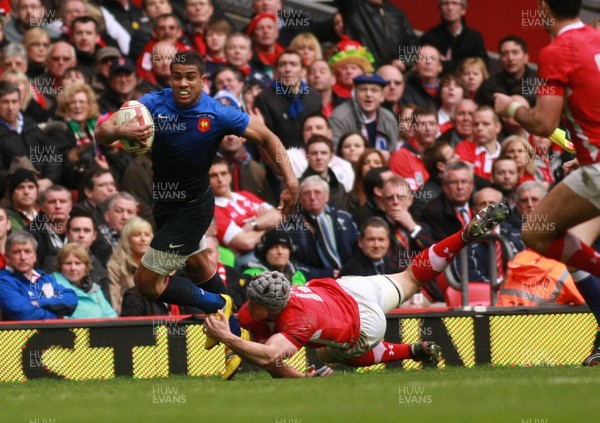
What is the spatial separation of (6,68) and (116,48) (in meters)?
1.48

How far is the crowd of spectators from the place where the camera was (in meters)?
13.1

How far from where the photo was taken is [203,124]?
10.6 meters

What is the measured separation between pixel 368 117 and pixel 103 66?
10.0ft

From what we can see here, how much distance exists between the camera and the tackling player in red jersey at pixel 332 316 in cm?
968

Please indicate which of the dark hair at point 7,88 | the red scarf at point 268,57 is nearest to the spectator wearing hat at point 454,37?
the red scarf at point 268,57

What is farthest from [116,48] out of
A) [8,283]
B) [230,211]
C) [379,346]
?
[379,346]

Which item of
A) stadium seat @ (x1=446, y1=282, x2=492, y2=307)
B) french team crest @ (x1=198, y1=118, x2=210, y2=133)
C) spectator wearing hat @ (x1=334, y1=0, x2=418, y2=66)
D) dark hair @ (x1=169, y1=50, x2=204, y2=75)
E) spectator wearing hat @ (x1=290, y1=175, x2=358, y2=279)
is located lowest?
stadium seat @ (x1=446, y1=282, x2=492, y2=307)

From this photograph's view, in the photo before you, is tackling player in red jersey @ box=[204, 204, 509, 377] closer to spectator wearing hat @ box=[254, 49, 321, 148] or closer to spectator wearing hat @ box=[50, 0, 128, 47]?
spectator wearing hat @ box=[254, 49, 321, 148]

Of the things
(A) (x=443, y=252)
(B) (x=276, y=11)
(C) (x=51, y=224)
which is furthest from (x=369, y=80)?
(A) (x=443, y=252)

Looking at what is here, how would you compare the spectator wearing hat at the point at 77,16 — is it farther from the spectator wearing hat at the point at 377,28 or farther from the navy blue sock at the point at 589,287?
the navy blue sock at the point at 589,287

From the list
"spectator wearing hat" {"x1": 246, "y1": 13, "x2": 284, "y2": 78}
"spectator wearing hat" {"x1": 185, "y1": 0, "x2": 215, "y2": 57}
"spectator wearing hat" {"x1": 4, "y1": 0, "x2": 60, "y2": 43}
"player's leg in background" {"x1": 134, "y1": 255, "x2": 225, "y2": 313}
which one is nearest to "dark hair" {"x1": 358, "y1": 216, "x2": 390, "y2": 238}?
"player's leg in background" {"x1": 134, "y1": 255, "x2": 225, "y2": 313}

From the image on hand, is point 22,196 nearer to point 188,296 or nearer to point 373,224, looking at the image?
point 188,296

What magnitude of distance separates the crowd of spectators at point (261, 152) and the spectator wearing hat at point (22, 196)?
16 mm

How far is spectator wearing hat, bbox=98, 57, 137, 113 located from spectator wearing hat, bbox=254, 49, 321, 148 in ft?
4.55
